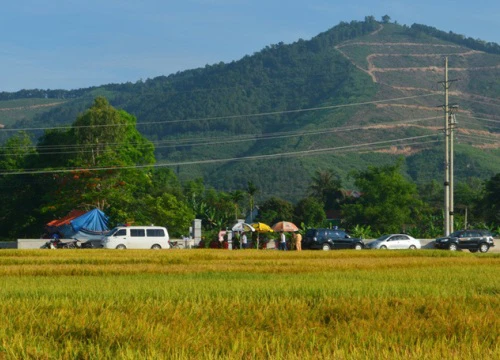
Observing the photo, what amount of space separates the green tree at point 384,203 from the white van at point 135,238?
39.5 metres

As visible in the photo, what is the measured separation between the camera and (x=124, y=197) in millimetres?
67625

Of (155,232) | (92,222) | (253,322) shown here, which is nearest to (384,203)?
(92,222)

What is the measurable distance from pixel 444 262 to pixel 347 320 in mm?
22530

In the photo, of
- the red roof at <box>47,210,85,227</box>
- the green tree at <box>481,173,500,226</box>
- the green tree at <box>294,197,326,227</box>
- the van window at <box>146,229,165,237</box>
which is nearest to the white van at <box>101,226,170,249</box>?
the van window at <box>146,229,165,237</box>

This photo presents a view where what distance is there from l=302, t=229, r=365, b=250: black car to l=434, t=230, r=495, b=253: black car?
A: 5.65 meters

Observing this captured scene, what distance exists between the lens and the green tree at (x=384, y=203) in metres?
85.4

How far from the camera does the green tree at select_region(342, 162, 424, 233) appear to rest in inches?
3364

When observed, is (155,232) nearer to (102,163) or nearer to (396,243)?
(396,243)

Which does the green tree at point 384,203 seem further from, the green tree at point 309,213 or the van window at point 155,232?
the van window at point 155,232

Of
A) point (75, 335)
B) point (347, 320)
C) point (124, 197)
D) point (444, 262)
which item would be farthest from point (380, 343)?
point (124, 197)

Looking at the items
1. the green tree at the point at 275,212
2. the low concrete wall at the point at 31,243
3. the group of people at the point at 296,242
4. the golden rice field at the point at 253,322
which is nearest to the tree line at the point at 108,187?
the low concrete wall at the point at 31,243

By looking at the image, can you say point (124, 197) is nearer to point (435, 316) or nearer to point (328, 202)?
point (435, 316)

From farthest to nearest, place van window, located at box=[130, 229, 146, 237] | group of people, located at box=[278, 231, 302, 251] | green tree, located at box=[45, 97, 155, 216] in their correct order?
green tree, located at box=[45, 97, 155, 216]
van window, located at box=[130, 229, 146, 237]
group of people, located at box=[278, 231, 302, 251]

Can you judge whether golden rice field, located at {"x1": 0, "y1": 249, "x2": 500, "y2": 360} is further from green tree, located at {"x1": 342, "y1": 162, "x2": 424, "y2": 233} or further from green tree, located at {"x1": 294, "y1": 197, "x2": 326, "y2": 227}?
green tree, located at {"x1": 294, "y1": 197, "x2": 326, "y2": 227}
